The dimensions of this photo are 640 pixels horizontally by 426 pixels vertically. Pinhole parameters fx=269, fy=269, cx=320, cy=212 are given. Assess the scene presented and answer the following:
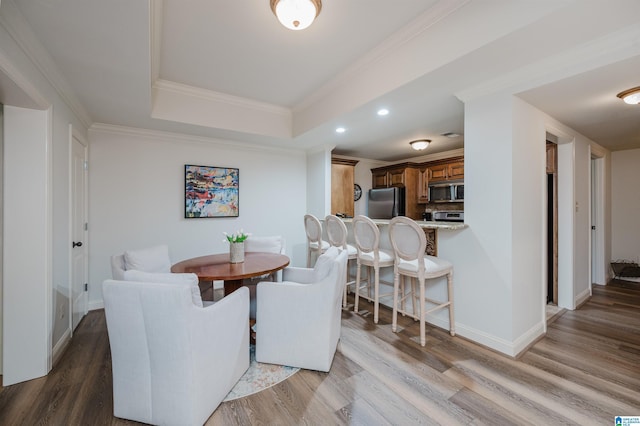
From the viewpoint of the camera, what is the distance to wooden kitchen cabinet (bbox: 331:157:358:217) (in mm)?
4770

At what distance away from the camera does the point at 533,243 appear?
2.50 m

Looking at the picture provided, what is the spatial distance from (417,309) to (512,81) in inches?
91.1

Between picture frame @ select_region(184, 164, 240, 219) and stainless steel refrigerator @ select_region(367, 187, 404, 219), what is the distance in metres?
2.81

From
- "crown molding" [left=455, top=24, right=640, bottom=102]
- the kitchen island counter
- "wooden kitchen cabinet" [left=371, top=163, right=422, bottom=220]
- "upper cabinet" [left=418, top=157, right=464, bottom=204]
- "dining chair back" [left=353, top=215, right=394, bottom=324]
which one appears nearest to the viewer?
"crown molding" [left=455, top=24, right=640, bottom=102]

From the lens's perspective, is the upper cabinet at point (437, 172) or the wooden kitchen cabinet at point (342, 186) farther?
the upper cabinet at point (437, 172)

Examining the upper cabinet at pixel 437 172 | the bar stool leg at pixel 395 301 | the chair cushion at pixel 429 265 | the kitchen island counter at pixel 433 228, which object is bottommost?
the bar stool leg at pixel 395 301

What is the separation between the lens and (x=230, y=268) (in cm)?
230

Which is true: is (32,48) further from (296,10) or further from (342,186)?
(342,186)

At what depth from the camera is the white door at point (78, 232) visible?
2.69 meters

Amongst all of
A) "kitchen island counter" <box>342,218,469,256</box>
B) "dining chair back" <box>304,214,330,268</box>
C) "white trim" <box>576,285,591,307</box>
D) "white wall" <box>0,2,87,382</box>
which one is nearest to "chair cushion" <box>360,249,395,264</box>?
"kitchen island counter" <box>342,218,469,256</box>

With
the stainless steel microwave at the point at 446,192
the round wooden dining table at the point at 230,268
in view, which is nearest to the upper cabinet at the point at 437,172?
the stainless steel microwave at the point at 446,192

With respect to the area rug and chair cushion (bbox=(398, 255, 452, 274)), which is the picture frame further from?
chair cushion (bbox=(398, 255, 452, 274))

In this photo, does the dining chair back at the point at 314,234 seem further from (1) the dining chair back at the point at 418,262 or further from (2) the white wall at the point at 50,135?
(2) the white wall at the point at 50,135

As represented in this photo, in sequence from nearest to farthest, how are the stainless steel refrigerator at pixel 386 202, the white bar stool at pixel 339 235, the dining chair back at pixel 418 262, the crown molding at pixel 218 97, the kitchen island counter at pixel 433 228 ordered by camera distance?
1. the dining chair back at pixel 418 262
2. the kitchen island counter at pixel 433 228
3. the crown molding at pixel 218 97
4. the white bar stool at pixel 339 235
5. the stainless steel refrigerator at pixel 386 202
